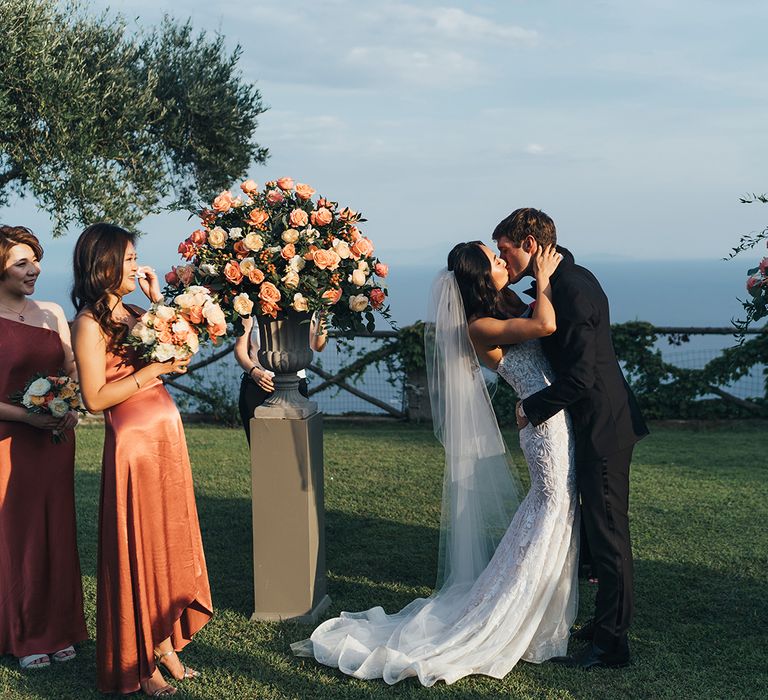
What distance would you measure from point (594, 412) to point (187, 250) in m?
2.55

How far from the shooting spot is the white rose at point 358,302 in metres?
5.28

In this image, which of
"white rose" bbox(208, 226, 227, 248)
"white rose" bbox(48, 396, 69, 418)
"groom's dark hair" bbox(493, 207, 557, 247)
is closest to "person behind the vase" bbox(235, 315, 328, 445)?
"white rose" bbox(208, 226, 227, 248)

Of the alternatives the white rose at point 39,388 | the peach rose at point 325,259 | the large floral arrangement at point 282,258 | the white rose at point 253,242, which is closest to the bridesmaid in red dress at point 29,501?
the white rose at point 39,388

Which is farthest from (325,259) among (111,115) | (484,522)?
(111,115)

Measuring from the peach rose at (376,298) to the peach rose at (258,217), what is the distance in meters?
0.80

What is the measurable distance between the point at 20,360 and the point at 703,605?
175 inches

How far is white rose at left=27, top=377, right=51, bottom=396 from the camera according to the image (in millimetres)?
4699

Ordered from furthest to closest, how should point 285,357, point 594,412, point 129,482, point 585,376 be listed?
point 285,357 → point 594,412 → point 585,376 → point 129,482

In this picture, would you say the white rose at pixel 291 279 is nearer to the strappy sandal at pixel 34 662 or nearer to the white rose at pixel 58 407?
the white rose at pixel 58 407

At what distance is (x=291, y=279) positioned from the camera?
5004 mm

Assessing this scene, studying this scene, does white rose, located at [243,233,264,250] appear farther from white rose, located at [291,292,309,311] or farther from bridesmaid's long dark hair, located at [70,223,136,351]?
bridesmaid's long dark hair, located at [70,223,136,351]

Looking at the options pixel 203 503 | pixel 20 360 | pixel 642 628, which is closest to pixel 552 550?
pixel 642 628

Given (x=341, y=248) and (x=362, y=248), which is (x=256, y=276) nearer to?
(x=341, y=248)

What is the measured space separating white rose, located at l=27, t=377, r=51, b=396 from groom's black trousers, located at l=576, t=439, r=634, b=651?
2.94 meters
